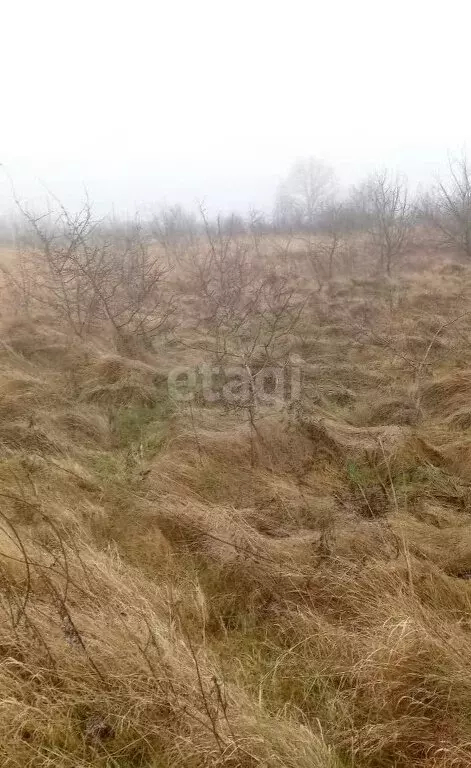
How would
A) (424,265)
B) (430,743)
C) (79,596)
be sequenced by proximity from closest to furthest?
(430,743)
(79,596)
(424,265)

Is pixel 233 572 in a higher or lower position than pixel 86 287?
lower

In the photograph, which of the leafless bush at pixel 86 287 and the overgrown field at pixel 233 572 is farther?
the leafless bush at pixel 86 287

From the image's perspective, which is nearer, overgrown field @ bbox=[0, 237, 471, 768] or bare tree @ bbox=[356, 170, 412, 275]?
overgrown field @ bbox=[0, 237, 471, 768]

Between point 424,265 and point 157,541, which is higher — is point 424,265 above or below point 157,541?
above

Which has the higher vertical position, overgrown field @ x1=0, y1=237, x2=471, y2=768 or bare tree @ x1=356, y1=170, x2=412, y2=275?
bare tree @ x1=356, y1=170, x2=412, y2=275

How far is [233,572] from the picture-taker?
3.08 m

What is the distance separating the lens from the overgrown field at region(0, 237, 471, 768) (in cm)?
188

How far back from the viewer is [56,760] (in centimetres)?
177

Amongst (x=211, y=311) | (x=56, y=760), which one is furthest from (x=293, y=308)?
(x=56, y=760)

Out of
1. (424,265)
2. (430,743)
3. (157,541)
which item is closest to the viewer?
(430,743)

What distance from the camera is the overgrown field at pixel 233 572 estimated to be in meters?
1.88

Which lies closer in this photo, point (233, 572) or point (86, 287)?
point (233, 572)

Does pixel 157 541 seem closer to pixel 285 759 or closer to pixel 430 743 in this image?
pixel 285 759

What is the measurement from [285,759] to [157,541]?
1.86 metres
